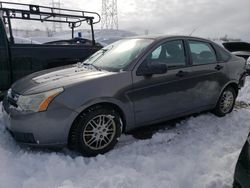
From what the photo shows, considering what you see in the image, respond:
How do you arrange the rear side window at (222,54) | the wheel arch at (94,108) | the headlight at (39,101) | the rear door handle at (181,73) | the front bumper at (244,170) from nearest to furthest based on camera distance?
the front bumper at (244,170) < the headlight at (39,101) < the wheel arch at (94,108) < the rear door handle at (181,73) < the rear side window at (222,54)

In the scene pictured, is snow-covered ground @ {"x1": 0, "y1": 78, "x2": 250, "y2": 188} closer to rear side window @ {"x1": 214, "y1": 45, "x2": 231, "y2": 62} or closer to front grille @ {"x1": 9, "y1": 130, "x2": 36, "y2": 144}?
front grille @ {"x1": 9, "y1": 130, "x2": 36, "y2": 144}

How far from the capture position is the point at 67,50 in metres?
5.71

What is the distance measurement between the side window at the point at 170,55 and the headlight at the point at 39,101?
1.45m

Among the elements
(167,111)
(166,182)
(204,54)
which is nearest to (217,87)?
(204,54)

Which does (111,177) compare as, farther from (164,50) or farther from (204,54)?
A: (204,54)

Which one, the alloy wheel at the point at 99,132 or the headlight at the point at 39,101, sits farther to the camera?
the alloy wheel at the point at 99,132

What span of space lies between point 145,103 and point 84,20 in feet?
12.7

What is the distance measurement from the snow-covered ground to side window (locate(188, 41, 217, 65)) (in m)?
1.24

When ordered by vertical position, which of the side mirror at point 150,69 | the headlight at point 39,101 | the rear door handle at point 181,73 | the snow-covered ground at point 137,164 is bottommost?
the snow-covered ground at point 137,164

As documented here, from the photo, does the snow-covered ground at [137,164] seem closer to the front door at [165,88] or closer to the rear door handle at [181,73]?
the front door at [165,88]

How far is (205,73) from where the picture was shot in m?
4.70

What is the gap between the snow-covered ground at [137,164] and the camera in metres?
2.97

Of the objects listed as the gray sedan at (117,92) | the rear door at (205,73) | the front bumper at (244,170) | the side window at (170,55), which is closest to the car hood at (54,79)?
the gray sedan at (117,92)

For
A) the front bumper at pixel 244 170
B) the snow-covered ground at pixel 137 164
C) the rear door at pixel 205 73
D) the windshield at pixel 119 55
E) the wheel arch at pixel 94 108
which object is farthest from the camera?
the rear door at pixel 205 73
